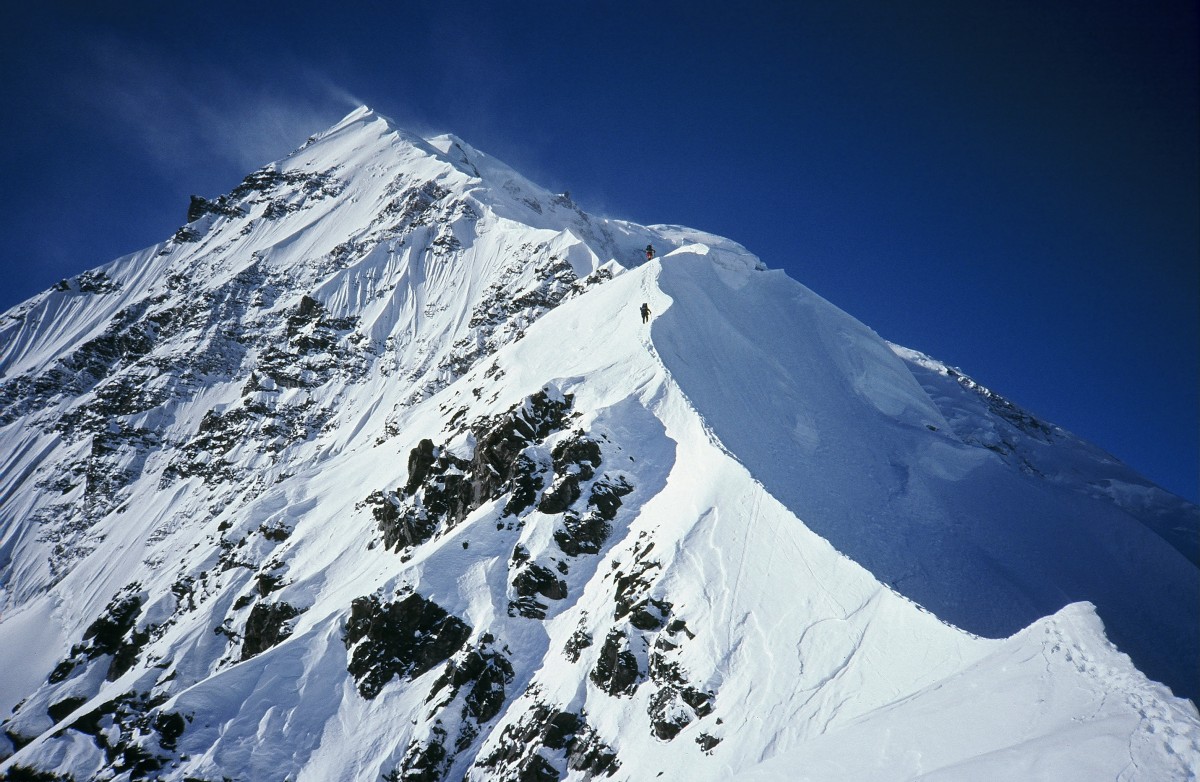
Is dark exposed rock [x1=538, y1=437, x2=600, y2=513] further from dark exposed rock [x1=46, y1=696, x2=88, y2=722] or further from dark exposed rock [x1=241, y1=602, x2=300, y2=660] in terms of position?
dark exposed rock [x1=46, y1=696, x2=88, y2=722]

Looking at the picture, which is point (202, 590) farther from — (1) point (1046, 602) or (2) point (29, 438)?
(2) point (29, 438)

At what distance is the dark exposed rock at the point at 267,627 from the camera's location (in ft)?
111

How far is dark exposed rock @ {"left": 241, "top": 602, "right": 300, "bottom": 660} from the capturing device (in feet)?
111

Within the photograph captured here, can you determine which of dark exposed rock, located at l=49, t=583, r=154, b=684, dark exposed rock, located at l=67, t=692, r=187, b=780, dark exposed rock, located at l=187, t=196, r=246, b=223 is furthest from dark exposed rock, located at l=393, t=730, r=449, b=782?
dark exposed rock, located at l=187, t=196, r=246, b=223

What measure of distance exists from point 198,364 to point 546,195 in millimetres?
67379

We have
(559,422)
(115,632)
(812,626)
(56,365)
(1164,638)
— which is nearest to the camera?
(812,626)

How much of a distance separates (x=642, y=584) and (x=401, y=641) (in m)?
13.5

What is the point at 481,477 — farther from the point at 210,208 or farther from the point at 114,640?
the point at 210,208

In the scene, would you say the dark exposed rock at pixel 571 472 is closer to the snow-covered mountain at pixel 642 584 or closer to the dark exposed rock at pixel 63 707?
the snow-covered mountain at pixel 642 584

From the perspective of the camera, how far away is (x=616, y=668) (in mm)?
21656

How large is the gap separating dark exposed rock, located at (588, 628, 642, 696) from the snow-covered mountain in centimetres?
10

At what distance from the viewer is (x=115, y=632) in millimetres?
45844

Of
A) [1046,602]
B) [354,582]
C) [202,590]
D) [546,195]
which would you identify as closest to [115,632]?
[202,590]

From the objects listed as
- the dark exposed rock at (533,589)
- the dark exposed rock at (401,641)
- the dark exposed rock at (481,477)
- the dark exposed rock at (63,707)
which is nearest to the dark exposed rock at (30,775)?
the dark exposed rock at (401,641)
